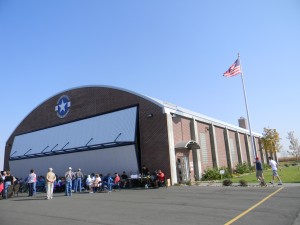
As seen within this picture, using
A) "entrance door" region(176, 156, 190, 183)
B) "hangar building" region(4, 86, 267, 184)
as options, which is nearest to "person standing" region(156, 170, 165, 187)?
"hangar building" region(4, 86, 267, 184)

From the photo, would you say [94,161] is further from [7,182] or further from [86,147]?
[7,182]

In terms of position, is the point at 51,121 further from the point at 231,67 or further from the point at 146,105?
the point at 231,67

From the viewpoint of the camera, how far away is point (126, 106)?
26.0 m

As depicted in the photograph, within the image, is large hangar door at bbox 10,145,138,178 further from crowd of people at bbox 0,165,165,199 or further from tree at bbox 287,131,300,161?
→ tree at bbox 287,131,300,161

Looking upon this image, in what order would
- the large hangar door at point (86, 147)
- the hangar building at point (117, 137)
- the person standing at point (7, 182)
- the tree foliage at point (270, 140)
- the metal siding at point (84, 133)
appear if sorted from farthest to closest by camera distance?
1. the tree foliage at point (270, 140)
2. the metal siding at point (84, 133)
3. the large hangar door at point (86, 147)
4. the hangar building at point (117, 137)
5. the person standing at point (7, 182)

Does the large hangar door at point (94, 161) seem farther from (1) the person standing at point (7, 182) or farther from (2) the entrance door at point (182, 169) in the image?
(1) the person standing at point (7, 182)

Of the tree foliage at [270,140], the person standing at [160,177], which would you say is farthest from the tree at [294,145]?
the person standing at [160,177]

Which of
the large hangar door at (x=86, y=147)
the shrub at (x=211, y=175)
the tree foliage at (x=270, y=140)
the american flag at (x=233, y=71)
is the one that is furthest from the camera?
the tree foliage at (x=270, y=140)

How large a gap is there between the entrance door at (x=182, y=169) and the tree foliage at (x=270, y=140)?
27.6 m

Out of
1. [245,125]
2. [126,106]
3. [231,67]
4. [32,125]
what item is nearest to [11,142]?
[32,125]

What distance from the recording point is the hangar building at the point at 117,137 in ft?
77.0

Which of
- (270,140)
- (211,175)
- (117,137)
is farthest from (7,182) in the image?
(270,140)

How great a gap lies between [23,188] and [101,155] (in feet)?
24.6

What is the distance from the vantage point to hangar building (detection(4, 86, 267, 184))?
77.0 feet
